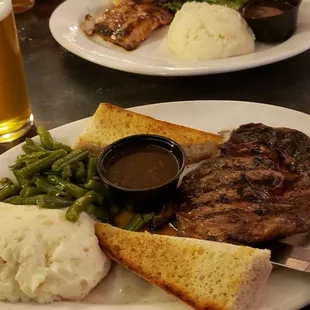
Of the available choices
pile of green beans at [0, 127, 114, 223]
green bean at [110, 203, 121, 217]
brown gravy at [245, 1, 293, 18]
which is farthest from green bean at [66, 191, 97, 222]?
brown gravy at [245, 1, 293, 18]

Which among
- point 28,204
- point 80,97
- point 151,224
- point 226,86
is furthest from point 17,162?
point 226,86

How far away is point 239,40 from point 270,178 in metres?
1.44

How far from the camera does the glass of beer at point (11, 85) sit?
117 inches

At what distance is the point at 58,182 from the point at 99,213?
0.27 metres

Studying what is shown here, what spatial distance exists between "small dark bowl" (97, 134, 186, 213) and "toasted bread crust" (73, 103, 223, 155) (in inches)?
5.9

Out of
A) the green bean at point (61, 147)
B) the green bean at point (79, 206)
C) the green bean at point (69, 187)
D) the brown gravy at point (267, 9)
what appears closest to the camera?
the green bean at point (79, 206)

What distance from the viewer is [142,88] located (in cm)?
367

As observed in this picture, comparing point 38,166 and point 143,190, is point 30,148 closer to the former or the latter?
point 38,166

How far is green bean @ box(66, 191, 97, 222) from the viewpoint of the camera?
2303mm

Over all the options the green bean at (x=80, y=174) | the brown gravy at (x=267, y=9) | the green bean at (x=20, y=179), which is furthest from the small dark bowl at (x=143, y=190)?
the brown gravy at (x=267, y=9)

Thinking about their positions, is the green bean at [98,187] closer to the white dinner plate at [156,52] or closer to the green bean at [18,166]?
the green bean at [18,166]

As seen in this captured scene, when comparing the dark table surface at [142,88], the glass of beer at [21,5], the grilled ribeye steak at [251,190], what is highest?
the grilled ribeye steak at [251,190]

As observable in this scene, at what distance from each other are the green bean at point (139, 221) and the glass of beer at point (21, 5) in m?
3.14

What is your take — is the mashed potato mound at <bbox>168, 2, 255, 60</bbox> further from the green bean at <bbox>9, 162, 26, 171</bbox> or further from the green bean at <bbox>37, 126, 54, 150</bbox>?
the green bean at <bbox>9, 162, 26, 171</bbox>
